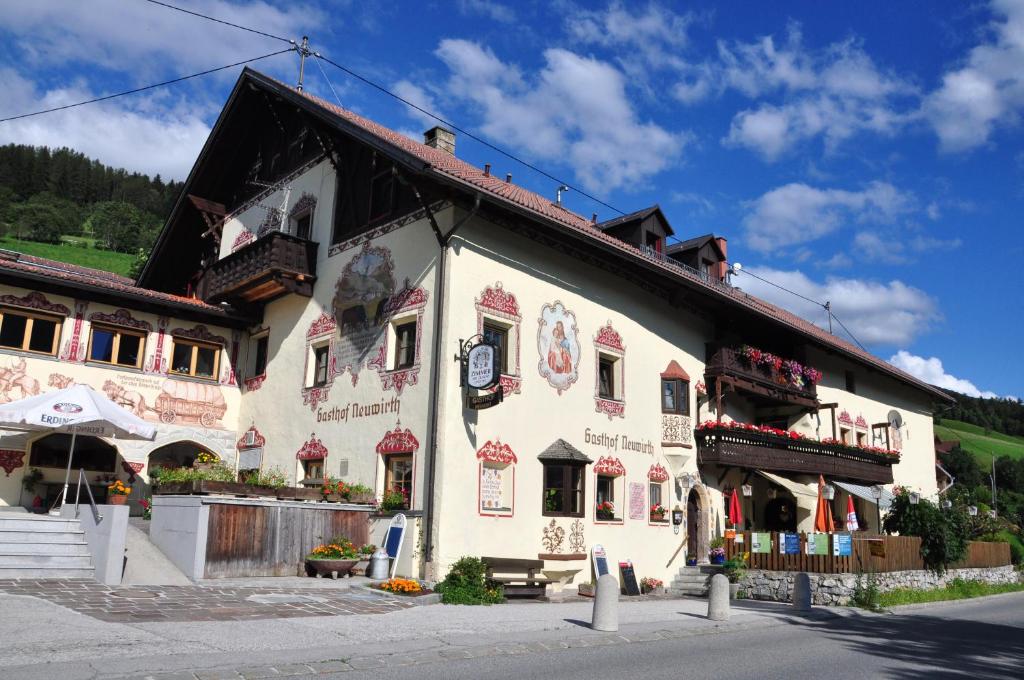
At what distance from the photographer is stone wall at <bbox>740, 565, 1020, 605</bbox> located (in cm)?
1956

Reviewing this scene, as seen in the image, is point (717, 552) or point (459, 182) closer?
point (459, 182)

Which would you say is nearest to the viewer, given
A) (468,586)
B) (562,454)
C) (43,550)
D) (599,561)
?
(43,550)

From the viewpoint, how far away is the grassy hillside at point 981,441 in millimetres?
92562

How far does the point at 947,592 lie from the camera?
2389cm

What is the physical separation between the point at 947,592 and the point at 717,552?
291 inches

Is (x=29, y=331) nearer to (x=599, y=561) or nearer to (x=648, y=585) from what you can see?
(x=599, y=561)

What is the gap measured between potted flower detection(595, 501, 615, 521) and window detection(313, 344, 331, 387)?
7495 mm

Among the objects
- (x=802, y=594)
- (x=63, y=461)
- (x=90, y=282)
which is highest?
(x=90, y=282)

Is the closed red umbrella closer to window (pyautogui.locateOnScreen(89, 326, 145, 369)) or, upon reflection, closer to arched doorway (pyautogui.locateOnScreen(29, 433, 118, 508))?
arched doorway (pyautogui.locateOnScreen(29, 433, 118, 508))

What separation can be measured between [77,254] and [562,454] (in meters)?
75.2

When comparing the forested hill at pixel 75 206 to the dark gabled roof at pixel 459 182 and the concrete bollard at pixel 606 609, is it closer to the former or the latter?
the dark gabled roof at pixel 459 182

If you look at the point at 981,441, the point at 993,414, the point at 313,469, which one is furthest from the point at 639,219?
the point at 993,414

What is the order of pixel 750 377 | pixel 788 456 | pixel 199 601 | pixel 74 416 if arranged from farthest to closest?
pixel 788 456 → pixel 750 377 → pixel 74 416 → pixel 199 601

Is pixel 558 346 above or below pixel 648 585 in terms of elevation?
above
